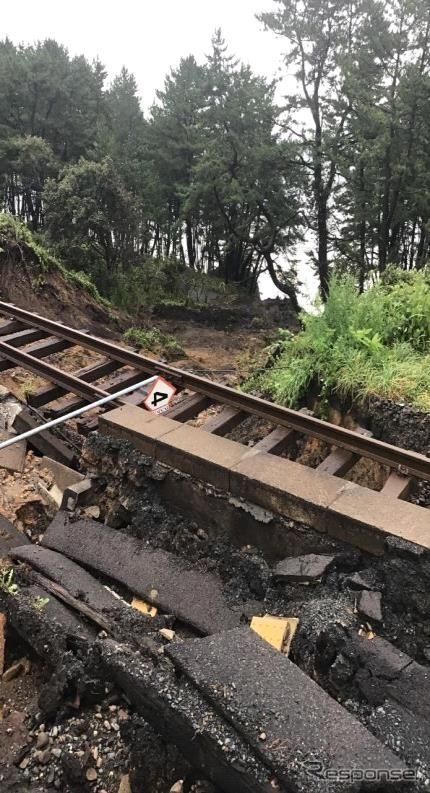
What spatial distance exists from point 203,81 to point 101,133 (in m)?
5.72

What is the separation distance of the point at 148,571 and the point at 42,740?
4.02ft

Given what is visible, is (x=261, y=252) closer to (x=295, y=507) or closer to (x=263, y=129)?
(x=263, y=129)

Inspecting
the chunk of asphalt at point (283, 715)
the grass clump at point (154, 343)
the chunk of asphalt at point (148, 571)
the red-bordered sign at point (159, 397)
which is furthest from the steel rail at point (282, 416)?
the grass clump at point (154, 343)

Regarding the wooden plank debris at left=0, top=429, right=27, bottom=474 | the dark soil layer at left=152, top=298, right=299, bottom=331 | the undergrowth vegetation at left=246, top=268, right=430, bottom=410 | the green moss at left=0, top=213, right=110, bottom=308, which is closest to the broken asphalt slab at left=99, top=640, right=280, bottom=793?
the wooden plank debris at left=0, top=429, right=27, bottom=474

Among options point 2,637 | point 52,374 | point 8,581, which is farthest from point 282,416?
point 2,637

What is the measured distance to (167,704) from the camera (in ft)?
8.63

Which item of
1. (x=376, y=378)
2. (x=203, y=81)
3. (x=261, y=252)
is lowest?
(x=376, y=378)

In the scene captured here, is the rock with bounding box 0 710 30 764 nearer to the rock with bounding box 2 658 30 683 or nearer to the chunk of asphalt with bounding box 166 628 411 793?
the rock with bounding box 2 658 30 683

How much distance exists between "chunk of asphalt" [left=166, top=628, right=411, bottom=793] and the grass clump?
11488 millimetres

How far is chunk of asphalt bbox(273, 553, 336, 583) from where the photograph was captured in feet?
11.3

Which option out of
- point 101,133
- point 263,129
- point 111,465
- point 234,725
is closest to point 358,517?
point 234,725

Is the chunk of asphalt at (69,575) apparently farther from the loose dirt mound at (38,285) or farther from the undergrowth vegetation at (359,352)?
the loose dirt mound at (38,285)

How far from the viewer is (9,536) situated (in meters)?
4.27

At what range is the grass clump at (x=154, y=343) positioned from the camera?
14281 mm
